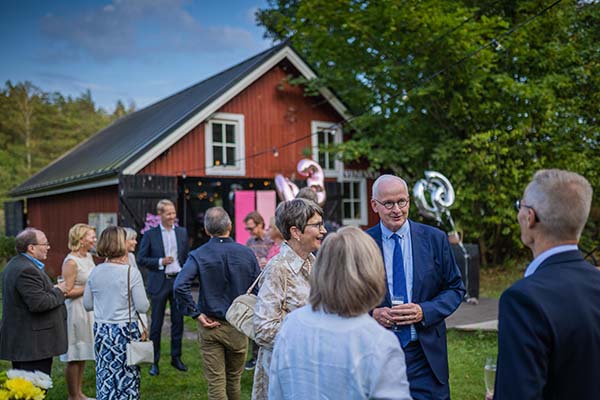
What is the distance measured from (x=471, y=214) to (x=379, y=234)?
35.6ft

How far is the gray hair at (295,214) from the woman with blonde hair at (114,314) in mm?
1690

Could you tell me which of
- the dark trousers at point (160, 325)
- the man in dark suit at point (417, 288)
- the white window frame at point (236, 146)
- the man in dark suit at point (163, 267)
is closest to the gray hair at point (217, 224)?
the man in dark suit at point (417, 288)

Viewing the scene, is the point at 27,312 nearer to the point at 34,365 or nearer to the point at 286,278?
the point at 34,365

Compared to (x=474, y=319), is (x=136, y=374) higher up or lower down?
higher up

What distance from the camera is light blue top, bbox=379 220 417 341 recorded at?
2.86 m

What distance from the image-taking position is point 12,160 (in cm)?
3516

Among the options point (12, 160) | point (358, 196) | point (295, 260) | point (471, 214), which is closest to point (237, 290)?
point (295, 260)

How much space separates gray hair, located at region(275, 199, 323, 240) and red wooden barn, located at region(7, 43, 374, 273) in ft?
28.5

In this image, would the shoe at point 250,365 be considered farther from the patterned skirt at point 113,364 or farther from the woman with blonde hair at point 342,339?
the woman with blonde hair at point 342,339

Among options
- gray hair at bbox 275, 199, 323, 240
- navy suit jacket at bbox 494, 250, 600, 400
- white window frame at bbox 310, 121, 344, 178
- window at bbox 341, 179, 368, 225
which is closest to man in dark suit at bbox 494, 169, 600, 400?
navy suit jacket at bbox 494, 250, 600, 400

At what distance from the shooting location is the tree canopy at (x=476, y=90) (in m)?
12.1

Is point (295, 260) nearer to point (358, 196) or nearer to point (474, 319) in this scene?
point (474, 319)

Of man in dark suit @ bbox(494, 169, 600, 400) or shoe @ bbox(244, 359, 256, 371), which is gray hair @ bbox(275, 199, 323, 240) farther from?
shoe @ bbox(244, 359, 256, 371)

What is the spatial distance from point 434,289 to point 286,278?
0.85 meters
